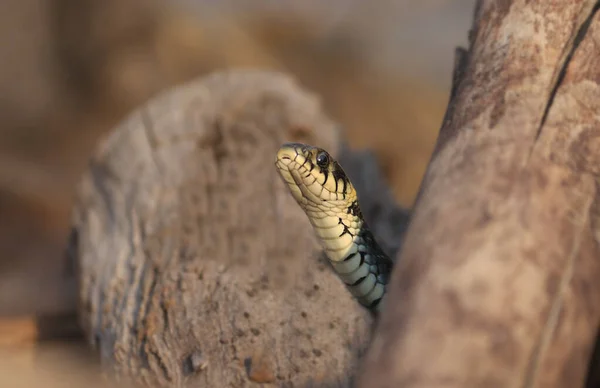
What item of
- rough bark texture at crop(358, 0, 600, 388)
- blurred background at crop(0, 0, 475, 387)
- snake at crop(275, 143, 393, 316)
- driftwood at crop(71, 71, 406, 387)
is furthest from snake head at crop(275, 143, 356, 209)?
blurred background at crop(0, 0, 475, 387)

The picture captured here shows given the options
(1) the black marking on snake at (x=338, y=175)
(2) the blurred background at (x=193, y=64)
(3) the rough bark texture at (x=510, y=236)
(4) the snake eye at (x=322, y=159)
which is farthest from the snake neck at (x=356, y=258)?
(2) the blurred background at (x=193, y=64)

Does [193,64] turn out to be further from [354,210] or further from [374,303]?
[374,303]

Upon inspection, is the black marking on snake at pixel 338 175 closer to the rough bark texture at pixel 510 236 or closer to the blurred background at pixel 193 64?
the rough bark texture at pixel 510 236

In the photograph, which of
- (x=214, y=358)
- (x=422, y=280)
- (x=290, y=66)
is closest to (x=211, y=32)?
(x=290, y=66)

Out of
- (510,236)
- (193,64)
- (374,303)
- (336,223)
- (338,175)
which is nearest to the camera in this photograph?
(510,236)

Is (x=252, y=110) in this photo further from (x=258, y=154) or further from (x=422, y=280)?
(x=422, y=280)

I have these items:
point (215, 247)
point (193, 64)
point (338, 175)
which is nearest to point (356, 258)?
point (338, 175)
